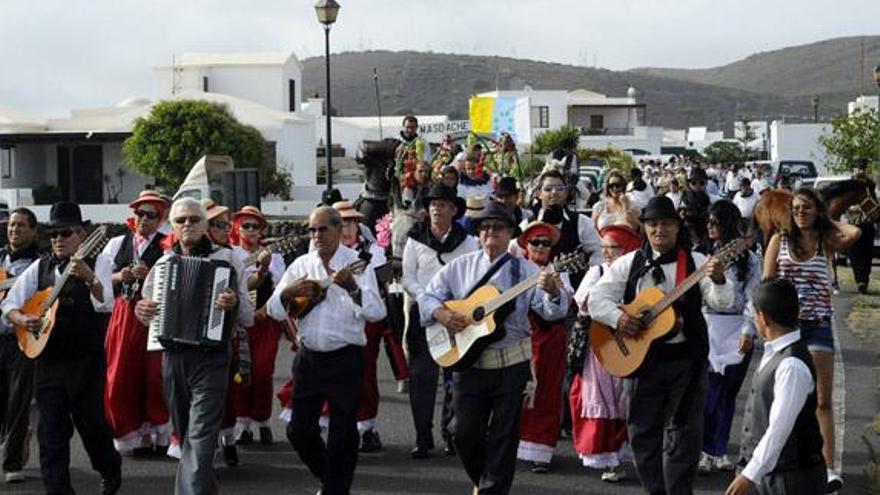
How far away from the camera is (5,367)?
1001 cm

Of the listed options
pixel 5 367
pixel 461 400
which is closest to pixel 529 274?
pixel 461 400

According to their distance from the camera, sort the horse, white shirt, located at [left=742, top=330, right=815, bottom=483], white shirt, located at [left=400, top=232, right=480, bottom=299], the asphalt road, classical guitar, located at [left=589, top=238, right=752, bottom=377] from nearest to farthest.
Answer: white shirt, located at [left=742, top=330, right=815, bottom=483] < classical guitar, located at [left=589, top=238, right=752, bottom=377] < the asphalt road < white shirt, located at [left=400, top=232, right=480, bottom=299] < the horse

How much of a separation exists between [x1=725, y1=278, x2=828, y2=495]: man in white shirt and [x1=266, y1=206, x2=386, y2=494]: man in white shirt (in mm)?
3055

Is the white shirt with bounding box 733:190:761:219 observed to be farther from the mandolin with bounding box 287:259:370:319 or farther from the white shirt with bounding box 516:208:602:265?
the mandolin with bounding box 287:259:370:319

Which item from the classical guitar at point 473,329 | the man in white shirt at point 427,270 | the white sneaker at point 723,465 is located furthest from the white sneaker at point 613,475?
the classical guitar at point 473,329

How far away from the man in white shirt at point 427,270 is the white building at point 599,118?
83557 millimetres

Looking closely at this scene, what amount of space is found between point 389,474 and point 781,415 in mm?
4506

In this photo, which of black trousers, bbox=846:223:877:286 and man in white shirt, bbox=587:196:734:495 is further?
black trousers, bbox=846:223:877:286

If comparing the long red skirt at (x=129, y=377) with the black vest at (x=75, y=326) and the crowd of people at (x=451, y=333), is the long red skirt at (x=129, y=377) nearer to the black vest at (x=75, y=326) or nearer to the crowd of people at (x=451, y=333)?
Answer: the crowd of people at (x=451, y=333)

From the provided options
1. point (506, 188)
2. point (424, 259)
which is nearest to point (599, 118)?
point (506, 188)

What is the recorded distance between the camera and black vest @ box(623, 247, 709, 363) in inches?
315

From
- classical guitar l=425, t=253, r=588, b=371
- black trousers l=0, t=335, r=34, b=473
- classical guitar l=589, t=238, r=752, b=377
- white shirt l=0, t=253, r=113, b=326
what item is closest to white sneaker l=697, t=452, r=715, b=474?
classical guitar l=589, t=238, r=752, b=377

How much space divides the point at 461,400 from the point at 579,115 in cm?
11255

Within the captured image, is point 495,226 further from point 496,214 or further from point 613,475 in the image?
point 613,475
